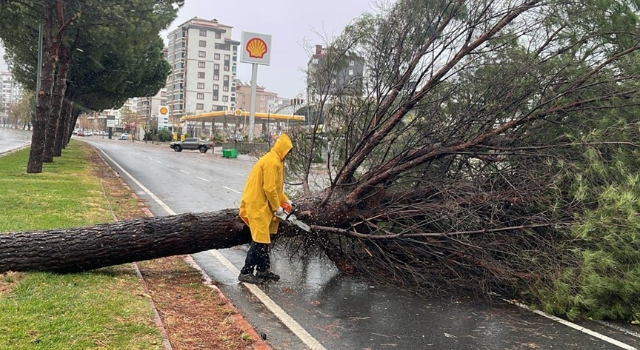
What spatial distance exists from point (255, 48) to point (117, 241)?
40092mm

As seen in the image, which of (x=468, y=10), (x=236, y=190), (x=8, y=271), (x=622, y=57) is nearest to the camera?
(x=8, y=271)

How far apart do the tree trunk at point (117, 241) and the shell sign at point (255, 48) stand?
39.0m

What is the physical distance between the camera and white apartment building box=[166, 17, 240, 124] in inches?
4823

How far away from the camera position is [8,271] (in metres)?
5.19

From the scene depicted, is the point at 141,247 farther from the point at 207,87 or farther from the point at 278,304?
the point at 207,87

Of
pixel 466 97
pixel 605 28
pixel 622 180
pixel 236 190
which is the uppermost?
pixel 605 28

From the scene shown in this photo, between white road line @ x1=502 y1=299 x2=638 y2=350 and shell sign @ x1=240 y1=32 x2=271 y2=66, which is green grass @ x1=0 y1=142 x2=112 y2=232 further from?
shell sign @ x1=240 y1=32 x2=271 y2=66

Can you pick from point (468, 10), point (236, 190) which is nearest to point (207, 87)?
point (236, 190)

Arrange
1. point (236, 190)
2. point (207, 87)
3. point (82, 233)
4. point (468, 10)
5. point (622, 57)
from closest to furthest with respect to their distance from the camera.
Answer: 1. point (82, 233)
2. point (622, 57)
3. point (468, 10)
4. point (236, 190)
5. point (207, 87)

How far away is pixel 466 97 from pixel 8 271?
18.0 feet

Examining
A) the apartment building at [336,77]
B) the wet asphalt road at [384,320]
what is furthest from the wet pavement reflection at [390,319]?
the apartment building at [336,77]

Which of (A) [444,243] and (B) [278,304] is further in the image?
(A) [444,243]

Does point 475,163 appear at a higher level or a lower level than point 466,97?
lower

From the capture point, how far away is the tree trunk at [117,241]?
529cm
